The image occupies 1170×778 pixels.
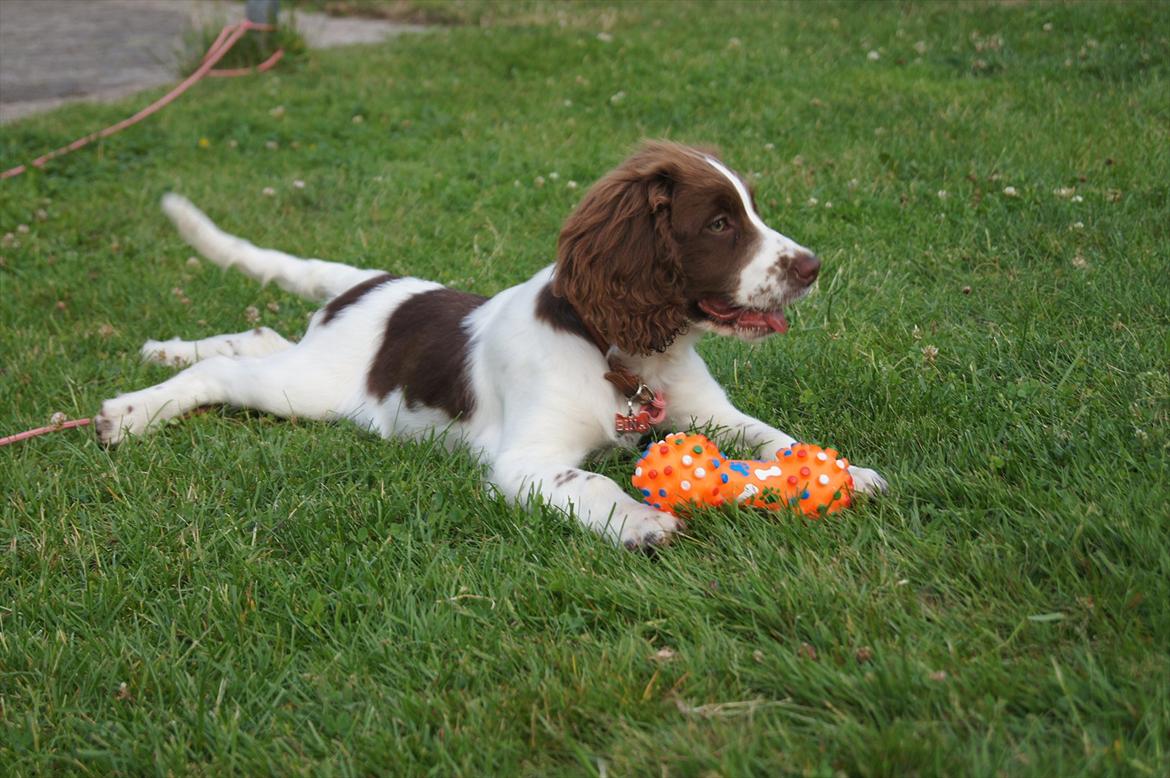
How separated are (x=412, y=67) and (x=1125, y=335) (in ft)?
22.9

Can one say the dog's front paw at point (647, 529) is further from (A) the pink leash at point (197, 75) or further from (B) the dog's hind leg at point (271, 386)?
(A) the pink leash at point (197, 75)

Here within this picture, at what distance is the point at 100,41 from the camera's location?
12.8 meters

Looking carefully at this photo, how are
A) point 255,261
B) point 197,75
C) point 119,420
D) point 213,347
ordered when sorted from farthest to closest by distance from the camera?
point 197,75 < point 255,261 < point 213,347 < point 119,420

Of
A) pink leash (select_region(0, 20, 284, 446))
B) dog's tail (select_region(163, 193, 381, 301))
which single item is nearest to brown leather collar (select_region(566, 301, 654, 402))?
dog's tail (select_region(163, 193, 381, 301))

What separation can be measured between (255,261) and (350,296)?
0.74m

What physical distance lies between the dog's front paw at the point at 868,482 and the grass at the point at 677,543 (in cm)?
4

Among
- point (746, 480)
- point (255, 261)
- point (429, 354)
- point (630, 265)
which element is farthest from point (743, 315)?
point (255, 261)

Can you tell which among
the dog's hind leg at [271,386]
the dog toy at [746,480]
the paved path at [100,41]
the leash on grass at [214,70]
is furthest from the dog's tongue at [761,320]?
the paved path at [100,41]

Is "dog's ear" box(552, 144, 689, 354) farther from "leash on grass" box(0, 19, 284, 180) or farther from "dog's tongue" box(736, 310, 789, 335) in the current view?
"leash on grass" box(0, 19, 284, 180)

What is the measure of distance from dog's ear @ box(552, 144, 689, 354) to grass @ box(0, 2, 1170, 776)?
1.56 ft

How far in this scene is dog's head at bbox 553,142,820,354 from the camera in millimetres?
3367

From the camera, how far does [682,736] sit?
202 cm

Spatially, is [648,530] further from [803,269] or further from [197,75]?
[197,75]

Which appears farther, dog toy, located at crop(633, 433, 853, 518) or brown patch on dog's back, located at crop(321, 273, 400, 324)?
brown patch on dog's back, located at crop(321, 273, 400, 324)
